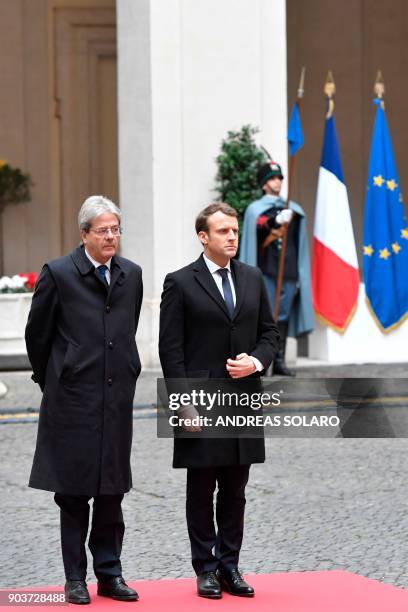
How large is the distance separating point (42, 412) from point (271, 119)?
9222 millimetres

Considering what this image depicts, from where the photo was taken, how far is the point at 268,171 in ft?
43.8

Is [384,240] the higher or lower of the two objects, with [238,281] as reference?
lower

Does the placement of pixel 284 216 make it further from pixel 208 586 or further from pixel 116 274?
pixel 208 586

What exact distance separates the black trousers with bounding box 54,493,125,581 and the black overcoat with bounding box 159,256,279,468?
34 cm

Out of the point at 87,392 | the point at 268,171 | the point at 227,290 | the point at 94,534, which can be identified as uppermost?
the point at 268,171

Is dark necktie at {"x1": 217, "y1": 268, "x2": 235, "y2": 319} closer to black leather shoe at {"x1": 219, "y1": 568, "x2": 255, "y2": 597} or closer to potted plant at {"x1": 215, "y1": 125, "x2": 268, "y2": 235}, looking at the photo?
black leather shoe at {"x1": 219, "y1": 568, "x2": 255, "y2": 597}

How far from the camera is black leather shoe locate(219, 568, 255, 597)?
19.2ft

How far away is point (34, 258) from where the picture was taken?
18469 millimetres

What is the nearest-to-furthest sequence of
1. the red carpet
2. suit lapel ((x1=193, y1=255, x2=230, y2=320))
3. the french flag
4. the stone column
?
the red carpet → suit lapel ((x1=193, y1=255, x2=230, y2=320)) → the stone column → the french flag

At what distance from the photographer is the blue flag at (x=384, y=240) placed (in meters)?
14.7

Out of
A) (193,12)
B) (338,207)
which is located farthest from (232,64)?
(338,207)

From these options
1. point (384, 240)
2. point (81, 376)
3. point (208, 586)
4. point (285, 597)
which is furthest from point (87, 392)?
point (384, 240)

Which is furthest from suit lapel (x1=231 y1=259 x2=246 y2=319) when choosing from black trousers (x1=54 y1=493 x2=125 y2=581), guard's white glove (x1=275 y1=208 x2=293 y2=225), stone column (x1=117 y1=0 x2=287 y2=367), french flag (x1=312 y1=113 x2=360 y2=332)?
french flag (x1=312 y1=113 x2=360 y2=332)

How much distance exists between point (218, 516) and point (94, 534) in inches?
20.4
